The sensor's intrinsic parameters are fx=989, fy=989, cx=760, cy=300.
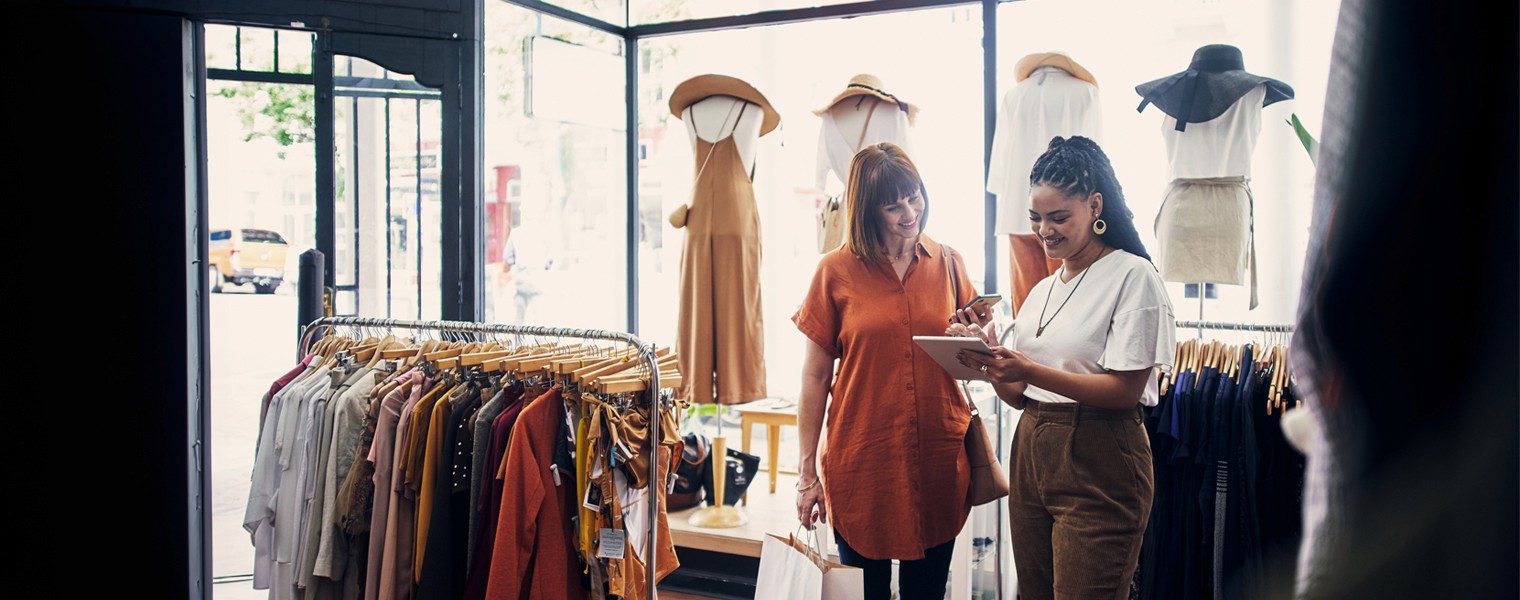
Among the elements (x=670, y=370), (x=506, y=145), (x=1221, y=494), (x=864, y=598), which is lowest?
(x=864, y=598)

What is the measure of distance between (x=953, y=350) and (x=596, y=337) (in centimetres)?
86

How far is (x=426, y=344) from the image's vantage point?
8.87 feet

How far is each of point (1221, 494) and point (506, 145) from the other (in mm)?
2761

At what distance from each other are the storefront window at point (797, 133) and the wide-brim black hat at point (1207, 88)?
82cm

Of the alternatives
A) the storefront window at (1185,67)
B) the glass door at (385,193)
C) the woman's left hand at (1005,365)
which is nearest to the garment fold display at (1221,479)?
the storefront window at (1185,67)

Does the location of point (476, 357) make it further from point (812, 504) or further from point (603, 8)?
point (603, 8)

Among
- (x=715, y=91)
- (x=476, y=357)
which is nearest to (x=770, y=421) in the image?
(x=715, y=91)

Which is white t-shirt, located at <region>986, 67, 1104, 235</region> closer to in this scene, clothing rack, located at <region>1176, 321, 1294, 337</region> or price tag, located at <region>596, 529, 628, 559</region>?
clothing rack, located at <region>1176, 321, 1294, 337</region>

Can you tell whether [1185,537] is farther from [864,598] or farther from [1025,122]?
[1025,122]

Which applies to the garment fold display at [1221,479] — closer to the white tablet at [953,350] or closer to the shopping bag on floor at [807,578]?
the white tablet at [953,350]

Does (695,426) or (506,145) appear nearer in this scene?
(506,145)

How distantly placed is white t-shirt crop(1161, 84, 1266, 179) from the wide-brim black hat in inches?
1.0

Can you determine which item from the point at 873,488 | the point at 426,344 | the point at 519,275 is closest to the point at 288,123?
the point at 519,275

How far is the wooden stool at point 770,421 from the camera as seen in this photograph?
13.1ft
